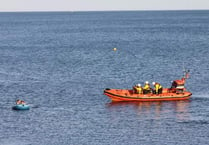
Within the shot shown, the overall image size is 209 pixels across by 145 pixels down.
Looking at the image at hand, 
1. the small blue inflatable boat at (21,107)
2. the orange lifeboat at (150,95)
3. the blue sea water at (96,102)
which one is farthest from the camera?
the orange lifeboat at (150,95)

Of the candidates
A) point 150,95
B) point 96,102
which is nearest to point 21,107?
point 96,102

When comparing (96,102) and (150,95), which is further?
(96,102)

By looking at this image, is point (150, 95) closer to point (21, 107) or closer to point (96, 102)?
point (96, 102)

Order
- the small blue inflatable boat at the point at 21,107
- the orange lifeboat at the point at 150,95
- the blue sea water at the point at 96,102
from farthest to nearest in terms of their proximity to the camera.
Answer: the orange lifeboat at the point at 150,95 < the small blue inflatable boat at the point at 21,107 < the blue sea water at the point at 96,102

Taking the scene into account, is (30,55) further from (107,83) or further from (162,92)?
(162,92)

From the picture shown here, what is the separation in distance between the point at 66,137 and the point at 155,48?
329ft

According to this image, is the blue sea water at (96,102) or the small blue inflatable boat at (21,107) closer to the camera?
the blue sea water at (96,102)

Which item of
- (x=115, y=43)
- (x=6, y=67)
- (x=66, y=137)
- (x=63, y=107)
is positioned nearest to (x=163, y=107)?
(x=63, y=107)

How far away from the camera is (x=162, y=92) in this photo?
84875 mm

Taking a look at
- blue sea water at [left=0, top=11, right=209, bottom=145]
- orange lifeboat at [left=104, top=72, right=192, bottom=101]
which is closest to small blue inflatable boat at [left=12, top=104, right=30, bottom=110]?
blue sea water at [left=0, top=11, right=209, bottom=145]

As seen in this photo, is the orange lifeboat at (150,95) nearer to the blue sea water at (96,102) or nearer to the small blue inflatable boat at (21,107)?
the blue sea water at (96,102)

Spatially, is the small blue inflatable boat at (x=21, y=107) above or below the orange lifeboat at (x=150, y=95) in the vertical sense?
below

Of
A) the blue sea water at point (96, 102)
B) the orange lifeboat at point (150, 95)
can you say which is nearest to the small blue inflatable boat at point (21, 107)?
the blue sea water at point (96, 102)

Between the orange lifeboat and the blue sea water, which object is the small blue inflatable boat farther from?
the orange lifeboat
